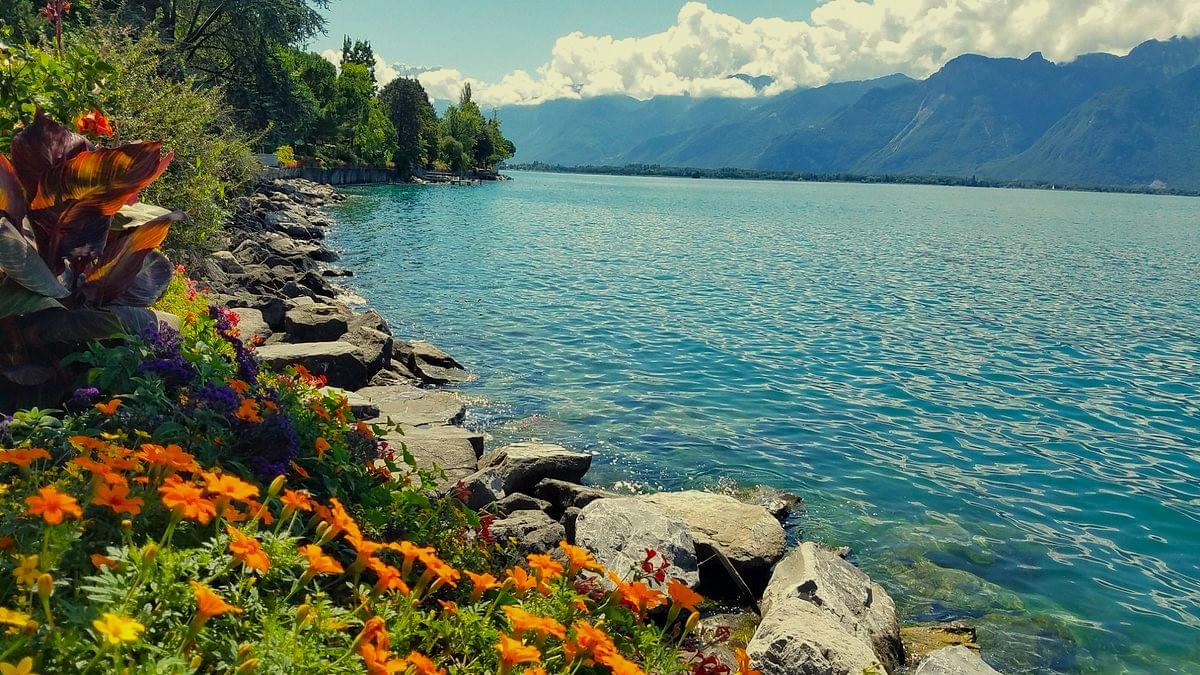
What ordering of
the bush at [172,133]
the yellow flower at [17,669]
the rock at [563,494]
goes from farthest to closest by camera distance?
the bush at [172,133] → the rock at [563,494] → the yellow flower at [17,669]

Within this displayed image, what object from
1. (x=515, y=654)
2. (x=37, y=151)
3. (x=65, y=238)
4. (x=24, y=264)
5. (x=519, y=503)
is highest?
(x=37, y=151)

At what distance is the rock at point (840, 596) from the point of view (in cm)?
781

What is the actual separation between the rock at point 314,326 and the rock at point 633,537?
392 inches

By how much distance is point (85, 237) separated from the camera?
6.32 metres

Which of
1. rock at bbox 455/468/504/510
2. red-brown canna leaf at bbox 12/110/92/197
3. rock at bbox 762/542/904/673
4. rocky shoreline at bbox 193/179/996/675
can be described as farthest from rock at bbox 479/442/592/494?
red-brown canna leaf at bbox 12/110/92/197

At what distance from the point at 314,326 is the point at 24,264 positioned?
1140cm

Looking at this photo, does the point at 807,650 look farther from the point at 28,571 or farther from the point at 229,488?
the point at 28,571

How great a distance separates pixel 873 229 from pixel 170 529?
257 ft

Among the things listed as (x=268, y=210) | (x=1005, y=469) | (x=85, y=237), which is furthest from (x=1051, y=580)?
(x=268, y=210)

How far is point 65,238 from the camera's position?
6.23 metres

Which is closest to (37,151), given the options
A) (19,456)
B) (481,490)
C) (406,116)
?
(19,456)

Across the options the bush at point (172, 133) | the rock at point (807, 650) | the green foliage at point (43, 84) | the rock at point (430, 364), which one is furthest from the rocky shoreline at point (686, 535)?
the green foliage at point (43, 84)

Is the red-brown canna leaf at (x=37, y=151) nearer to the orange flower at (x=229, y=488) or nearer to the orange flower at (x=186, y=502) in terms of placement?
the orange flower at (x=229, y=488)

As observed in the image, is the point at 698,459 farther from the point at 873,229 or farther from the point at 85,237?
the point at 873,229
